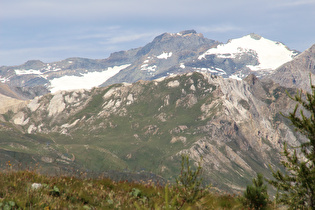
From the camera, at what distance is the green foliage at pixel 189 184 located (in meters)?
11.4

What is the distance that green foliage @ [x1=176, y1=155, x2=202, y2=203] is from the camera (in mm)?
11388

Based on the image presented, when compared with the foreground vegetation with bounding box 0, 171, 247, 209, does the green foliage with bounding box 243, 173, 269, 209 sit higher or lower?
lower

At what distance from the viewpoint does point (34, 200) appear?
9.50 meters

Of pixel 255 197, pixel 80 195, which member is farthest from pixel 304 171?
pixel 80 195

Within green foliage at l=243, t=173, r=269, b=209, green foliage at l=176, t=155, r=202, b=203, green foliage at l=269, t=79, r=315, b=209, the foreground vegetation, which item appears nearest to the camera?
the foreground vegetation

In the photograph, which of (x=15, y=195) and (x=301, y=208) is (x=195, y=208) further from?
(x=15, y=195)

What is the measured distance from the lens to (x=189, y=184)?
12000 mm

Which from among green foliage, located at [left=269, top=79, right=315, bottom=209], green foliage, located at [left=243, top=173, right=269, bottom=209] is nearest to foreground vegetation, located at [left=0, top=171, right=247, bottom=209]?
green foliage, located at [left=243, top=173, right=269, bottom=209]

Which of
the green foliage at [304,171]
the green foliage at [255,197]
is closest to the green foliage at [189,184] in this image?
the green foliage at [255,197]

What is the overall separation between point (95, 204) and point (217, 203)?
445cm

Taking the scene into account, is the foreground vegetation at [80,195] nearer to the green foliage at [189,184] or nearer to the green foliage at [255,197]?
the green foliage at [189,184]

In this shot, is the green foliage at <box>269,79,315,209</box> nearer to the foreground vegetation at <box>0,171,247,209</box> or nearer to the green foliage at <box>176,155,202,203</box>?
the foreground vegetation at <box>0,171,247,209</box>

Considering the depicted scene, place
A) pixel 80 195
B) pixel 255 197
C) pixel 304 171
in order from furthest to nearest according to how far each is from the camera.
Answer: pixel 255 197
pixel 304 171
pixel 80 195

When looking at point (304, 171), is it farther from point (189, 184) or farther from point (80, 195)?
point (80, 195)
